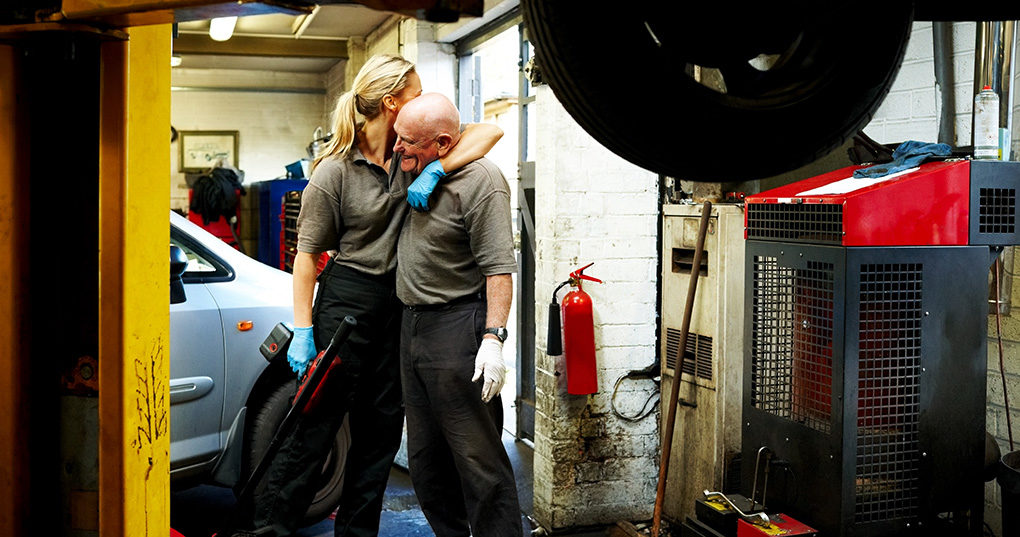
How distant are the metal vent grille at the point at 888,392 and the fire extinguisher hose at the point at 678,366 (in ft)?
3.09

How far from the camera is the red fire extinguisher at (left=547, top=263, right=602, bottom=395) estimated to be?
3.88 m

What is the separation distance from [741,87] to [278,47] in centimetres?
928

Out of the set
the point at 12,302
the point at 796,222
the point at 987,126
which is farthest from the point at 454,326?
the point at 987,126

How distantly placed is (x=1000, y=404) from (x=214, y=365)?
301cm

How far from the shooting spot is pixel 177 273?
3.42 meters

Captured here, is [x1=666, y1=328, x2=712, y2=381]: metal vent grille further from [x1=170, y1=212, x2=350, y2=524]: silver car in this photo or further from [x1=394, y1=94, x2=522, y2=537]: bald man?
[x1=170, y1=212, x2=350, y2=524]: silver car

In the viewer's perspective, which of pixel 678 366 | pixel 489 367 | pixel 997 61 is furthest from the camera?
pixel 678 366

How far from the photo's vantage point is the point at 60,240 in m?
1.82

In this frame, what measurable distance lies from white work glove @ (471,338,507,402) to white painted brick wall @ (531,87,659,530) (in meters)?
0.87

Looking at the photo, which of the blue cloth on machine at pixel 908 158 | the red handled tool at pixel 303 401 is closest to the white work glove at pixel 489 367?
the red handled tool at pixel 303 401

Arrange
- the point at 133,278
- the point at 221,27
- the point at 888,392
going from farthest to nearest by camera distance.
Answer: the point at 221,27 < the point at 888,392 < the point at 133,278

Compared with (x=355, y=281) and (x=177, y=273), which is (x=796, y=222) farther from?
(x=177, y=273)

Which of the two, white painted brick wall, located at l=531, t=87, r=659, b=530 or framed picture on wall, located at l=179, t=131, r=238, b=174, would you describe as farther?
framed picture on wall, located at l=179, t=131, r=238, b=174

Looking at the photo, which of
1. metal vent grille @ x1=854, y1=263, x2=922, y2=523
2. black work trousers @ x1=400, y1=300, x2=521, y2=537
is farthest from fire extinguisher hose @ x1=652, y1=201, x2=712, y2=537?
metal vent grille @ x1=854, y1=263, x2=922, y2=523
